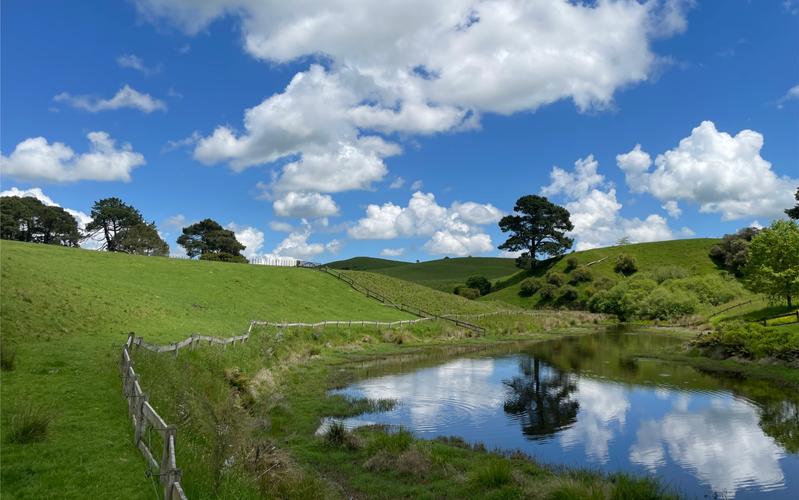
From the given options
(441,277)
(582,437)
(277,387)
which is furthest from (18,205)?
(441,277)

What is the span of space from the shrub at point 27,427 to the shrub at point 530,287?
117 m

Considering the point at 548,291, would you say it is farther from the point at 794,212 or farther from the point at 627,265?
the point at 794,212

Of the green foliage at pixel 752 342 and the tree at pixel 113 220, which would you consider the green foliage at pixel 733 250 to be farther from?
the tree at pixel 113 220

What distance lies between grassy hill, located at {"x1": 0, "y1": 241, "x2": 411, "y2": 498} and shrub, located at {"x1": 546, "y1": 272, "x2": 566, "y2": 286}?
203 ft

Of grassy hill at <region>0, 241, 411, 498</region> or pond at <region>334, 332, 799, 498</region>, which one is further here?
pond at <region>334, 332, 799, 498</region>

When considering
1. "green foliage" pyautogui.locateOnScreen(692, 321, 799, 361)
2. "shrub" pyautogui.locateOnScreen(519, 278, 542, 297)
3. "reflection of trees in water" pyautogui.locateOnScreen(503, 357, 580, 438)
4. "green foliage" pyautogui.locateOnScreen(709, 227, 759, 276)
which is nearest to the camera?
"reflection of trees in water" pyautogui.locateOnScreen(503, 357, 580, 438)

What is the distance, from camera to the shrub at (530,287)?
12247 cm

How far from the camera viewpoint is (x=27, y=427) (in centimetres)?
1155

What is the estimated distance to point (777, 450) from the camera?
1841cm

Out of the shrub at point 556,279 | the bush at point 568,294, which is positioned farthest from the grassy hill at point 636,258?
the bush at point 568,294

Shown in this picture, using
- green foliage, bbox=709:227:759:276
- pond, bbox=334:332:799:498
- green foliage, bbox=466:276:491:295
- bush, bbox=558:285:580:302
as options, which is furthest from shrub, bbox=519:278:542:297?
pond, bbox=334:332:799:498

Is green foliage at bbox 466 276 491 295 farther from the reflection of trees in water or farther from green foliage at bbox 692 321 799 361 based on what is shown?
the reflection of trees in water

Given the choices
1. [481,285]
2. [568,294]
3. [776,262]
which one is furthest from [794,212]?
[481,285]

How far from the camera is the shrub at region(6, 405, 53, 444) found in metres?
11.4
